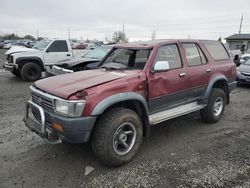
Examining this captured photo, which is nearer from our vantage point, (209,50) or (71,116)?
(71,116)

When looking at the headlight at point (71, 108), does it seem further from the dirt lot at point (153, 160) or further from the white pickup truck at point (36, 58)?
the white pickup truck at point (36, 58)

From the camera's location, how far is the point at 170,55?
4.29 m

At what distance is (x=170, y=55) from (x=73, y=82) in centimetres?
183

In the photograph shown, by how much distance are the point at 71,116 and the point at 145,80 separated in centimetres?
131

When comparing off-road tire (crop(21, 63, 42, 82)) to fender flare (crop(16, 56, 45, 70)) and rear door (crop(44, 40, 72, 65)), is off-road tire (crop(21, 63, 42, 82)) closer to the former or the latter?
fender flare (crop(16, 56, 45, 70))

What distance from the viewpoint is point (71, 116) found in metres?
3.05

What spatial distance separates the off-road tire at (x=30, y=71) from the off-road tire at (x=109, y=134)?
314 inches

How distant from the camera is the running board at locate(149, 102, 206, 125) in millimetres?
3984

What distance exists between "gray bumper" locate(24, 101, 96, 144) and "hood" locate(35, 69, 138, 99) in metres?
0.30

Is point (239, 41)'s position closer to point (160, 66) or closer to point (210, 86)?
point (210, 86)

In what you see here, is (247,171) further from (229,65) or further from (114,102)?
(229,65)

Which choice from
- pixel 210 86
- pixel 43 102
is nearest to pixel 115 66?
pixel 43 102

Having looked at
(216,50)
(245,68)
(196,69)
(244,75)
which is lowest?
(244,75)

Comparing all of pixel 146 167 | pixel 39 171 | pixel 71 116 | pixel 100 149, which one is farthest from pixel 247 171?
pixel 39 171
